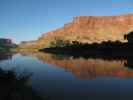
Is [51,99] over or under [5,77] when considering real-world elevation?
under

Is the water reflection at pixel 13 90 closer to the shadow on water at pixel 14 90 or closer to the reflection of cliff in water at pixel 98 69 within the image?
the shadow on water at pixel 14 90


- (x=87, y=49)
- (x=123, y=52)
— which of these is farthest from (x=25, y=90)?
(x=87, y=49)

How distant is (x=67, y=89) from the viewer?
19531 mm

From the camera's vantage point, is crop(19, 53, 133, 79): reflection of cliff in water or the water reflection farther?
crop(19, 53, 133, 79): reflection of cliff in water

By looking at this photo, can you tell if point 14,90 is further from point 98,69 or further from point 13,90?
point 98,69

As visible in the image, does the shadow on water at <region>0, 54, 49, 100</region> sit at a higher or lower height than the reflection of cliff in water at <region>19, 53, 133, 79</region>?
higher

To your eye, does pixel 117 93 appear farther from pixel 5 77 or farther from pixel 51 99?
pixel 5 77

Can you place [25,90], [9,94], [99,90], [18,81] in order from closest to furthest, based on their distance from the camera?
[9,94] < [25,90] < [18,81] < [99,90]

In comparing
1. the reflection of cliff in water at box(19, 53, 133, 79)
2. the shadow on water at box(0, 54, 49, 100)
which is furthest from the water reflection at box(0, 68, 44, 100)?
the reflection of cliff in water at box(19, 53, 133, 79)

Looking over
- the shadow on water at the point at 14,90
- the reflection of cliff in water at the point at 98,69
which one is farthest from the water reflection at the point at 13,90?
the reflection of cliff in water at the point at 98,69

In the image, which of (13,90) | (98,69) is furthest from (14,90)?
(98,69)

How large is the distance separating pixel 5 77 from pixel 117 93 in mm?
7983

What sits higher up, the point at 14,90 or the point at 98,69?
the point at 14,90

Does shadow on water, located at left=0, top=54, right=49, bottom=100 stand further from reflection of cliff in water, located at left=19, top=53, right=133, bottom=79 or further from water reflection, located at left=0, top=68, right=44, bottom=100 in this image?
reflection of cliff in water, located at left=19, top=53, right=133, bottom=79
